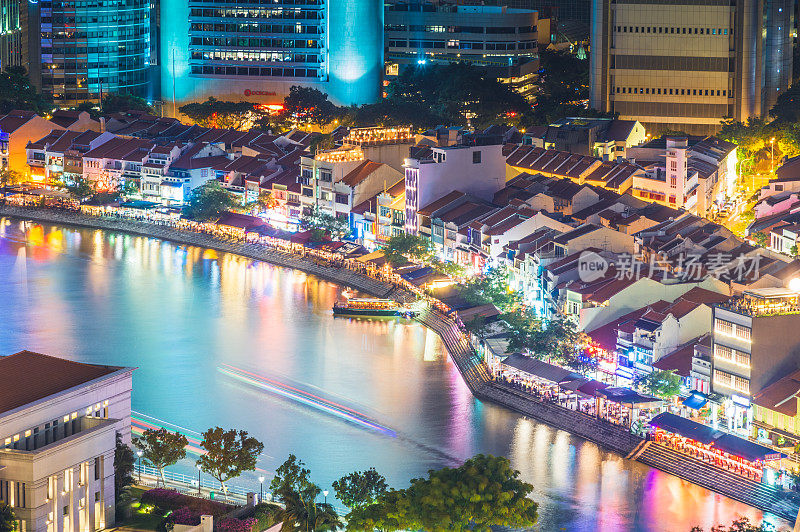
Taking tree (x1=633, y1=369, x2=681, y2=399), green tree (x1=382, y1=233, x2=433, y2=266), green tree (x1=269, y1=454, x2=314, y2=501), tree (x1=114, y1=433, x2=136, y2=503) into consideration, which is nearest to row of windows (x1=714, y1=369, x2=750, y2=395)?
tree (x1=633, y1=369, x2=681, y2=399)

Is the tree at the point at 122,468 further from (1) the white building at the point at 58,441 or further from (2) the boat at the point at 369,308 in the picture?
(2) the boat at the point at 369,308

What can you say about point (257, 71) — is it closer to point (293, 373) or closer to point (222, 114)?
point (222, 114)

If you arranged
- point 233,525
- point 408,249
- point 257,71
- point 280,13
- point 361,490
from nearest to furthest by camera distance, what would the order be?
point 233,525 → point 361,490 → point 408,249 → point 280,13 → point 257,71

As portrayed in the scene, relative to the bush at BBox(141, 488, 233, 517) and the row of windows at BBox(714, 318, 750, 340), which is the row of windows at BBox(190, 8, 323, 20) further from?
the bush at BBox(141, 488, 233, 517)

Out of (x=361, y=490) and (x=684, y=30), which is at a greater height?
(x=684, y=30)

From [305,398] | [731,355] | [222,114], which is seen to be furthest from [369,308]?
[222,114]

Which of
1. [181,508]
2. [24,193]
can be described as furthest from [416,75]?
[181,508]
